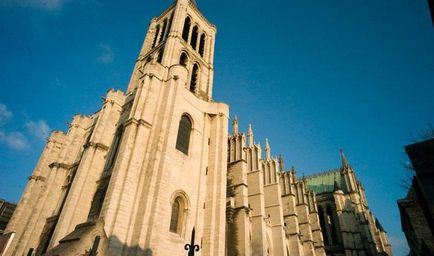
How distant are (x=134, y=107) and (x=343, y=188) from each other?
38.6 m

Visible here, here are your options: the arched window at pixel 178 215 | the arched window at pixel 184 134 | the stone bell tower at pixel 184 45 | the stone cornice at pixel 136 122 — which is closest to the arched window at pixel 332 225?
the stone bell tower at pixel 184 45

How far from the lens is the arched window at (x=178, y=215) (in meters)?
14.8

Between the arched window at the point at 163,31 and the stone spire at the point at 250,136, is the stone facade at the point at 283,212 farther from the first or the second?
the arched window at the point at 163,31

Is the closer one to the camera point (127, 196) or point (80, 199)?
point (127, 196)

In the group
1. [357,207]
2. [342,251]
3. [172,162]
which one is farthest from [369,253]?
[172,162]

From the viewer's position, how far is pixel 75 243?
435 inches

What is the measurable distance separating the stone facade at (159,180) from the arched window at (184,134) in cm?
8

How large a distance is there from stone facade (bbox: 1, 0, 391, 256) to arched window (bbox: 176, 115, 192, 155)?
8 cm

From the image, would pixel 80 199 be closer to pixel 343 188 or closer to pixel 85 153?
pixel 85 153

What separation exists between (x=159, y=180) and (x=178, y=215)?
289cm

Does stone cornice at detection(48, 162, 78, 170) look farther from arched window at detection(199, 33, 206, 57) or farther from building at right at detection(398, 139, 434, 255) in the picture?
building at right at detection(398, 139, 434, 255)

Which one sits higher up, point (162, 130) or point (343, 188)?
point (343, 188)

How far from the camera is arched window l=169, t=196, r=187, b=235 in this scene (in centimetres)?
1479

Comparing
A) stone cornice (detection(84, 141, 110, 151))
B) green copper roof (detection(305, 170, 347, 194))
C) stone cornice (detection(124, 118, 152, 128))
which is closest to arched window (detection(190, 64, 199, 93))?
stone cornice (detection(124, 118, 152, 128))
